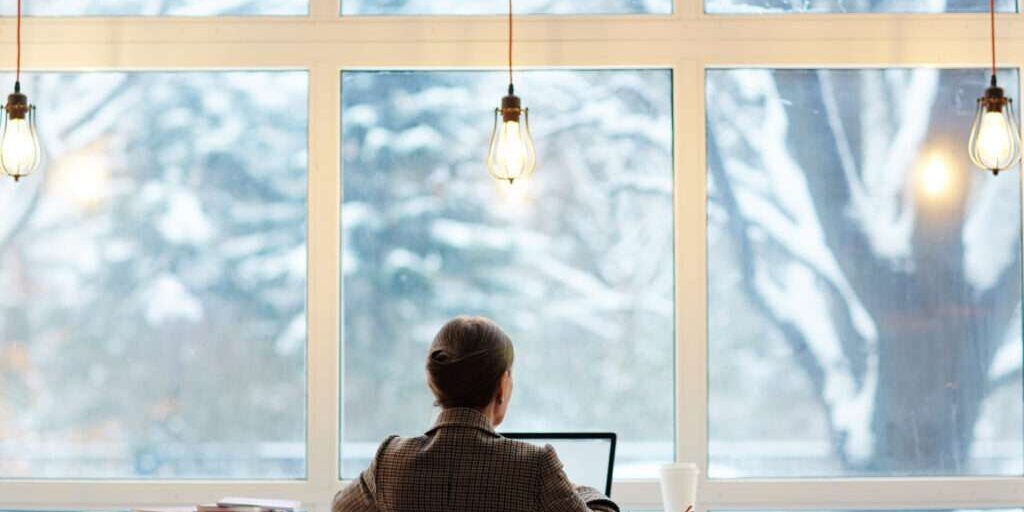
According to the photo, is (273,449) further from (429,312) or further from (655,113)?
(655,113)

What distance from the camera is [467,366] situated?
7.51 ft

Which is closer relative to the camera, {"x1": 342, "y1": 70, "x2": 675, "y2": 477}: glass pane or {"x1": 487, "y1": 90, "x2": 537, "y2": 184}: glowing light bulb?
{"x1": 487, "y1": 90, "x2": 537, "y2": 184}: glowing light bulb

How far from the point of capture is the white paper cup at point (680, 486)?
9.61 feet

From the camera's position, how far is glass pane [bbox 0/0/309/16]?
3.99 meters

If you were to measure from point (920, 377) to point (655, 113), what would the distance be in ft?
3.70

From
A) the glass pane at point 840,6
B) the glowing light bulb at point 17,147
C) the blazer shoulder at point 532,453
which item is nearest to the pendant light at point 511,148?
the glass pane at point 840,6

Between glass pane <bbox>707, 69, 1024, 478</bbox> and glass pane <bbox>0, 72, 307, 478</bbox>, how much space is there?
131 cm

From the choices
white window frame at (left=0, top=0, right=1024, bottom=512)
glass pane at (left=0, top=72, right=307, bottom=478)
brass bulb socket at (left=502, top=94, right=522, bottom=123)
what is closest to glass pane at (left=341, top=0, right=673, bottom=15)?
white window frame at (left=0, top=0, right=1024, bottom=512)

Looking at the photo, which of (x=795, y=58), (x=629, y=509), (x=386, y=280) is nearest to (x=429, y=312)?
(x=386, y=280)

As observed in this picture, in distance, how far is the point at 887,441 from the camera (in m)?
3.91

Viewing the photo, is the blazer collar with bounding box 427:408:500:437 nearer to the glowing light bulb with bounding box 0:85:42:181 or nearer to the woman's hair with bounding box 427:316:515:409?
the woman's hair with bounding box 427:316:515:409

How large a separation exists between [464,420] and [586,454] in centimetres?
90

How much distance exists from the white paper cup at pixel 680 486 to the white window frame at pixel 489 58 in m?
0.94

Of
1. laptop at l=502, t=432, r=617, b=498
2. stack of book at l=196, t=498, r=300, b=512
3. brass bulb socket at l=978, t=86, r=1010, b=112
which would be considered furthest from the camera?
brass bulb socket at l=978, t=86, r=1010, b=112
